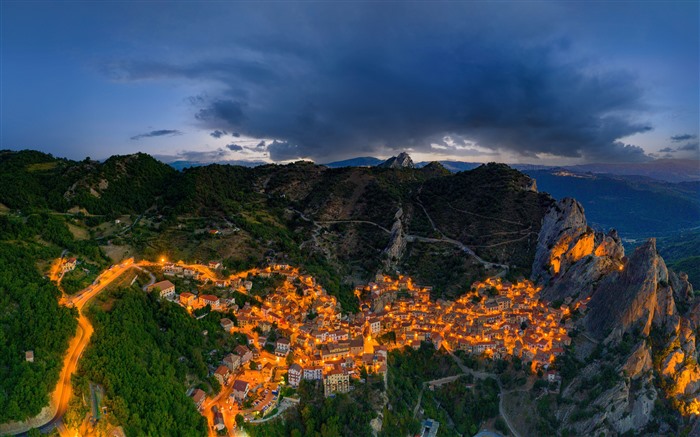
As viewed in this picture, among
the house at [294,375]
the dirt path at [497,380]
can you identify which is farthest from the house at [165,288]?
the dirt path at [497,380]

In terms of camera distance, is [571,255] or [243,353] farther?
[571,255]

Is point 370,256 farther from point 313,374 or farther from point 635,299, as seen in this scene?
point 635,299

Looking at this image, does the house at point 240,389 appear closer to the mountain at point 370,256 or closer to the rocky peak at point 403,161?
the mountain at point 370,256

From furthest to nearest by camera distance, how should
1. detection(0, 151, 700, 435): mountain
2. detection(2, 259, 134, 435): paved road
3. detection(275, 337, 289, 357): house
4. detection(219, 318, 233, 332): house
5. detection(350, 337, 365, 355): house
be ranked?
detection(219, 318, 233, 332): house, detection(350, 337, 365, 355): house, detection(275, 337, 289, 357): house, detection(0, 151, 700, 435): mountain, detection(2, 259, 134, 435): paved road

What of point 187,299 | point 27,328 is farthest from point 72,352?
point 187,299

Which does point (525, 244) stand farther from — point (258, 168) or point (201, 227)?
point (258, 168)

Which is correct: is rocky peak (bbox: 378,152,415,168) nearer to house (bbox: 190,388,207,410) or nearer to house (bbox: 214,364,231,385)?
house (bbox: 214,364,231,385)

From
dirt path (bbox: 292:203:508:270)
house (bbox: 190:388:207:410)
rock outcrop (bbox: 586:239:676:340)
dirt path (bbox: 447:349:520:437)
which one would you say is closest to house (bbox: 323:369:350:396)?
house (bbox: 190:388:207:410)
